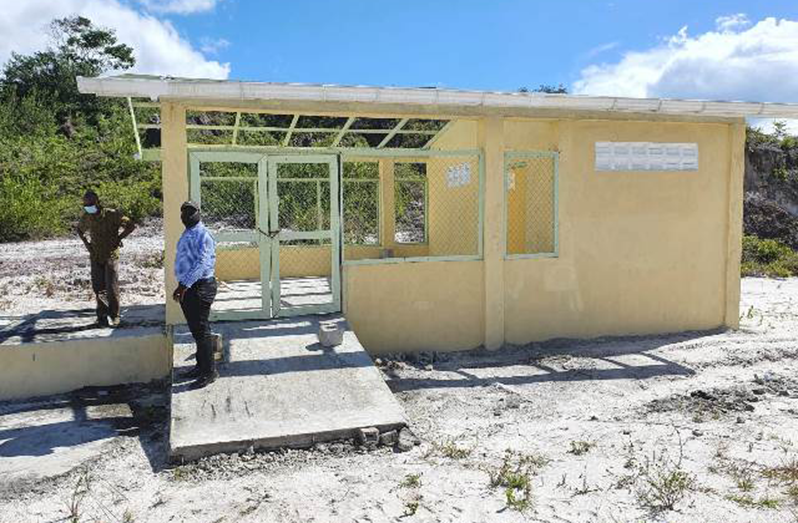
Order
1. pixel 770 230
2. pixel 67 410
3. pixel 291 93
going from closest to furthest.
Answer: pixel 67 410 < pixel 291 93 < pixel 770 230

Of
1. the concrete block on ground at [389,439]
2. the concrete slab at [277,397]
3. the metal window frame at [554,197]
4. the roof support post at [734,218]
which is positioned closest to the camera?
the concrete slab at [277,397]

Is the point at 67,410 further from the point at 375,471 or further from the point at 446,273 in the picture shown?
the point at 446,273

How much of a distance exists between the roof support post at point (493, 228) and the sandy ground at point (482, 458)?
841mm

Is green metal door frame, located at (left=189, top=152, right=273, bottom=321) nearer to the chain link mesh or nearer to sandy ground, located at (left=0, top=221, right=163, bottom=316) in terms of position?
sandy ground, located at (left=0, top=221, right=163, bottom=316)

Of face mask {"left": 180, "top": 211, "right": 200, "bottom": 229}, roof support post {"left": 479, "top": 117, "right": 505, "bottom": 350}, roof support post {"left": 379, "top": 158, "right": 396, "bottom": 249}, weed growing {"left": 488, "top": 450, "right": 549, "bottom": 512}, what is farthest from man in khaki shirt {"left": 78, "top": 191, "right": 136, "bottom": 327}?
roof support post {"left": 379, "top": 158, "right": 396, "bottom": 249}

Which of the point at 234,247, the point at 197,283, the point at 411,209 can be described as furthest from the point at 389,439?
the point at 411,209

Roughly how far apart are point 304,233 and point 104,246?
2332 millimetres

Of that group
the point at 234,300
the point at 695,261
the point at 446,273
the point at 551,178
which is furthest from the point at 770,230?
the point at 234,300

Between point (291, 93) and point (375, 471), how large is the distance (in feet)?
13.2

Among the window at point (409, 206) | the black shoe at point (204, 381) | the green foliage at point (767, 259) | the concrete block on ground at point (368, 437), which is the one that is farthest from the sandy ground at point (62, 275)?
the green foliage at point (767, 259)

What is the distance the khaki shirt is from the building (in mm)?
Result: 992

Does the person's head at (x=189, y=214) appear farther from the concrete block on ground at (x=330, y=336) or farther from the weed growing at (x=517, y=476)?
the weed growing at (x=517, y=476)

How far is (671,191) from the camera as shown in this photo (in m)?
9.07

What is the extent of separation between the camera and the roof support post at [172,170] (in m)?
6.95
